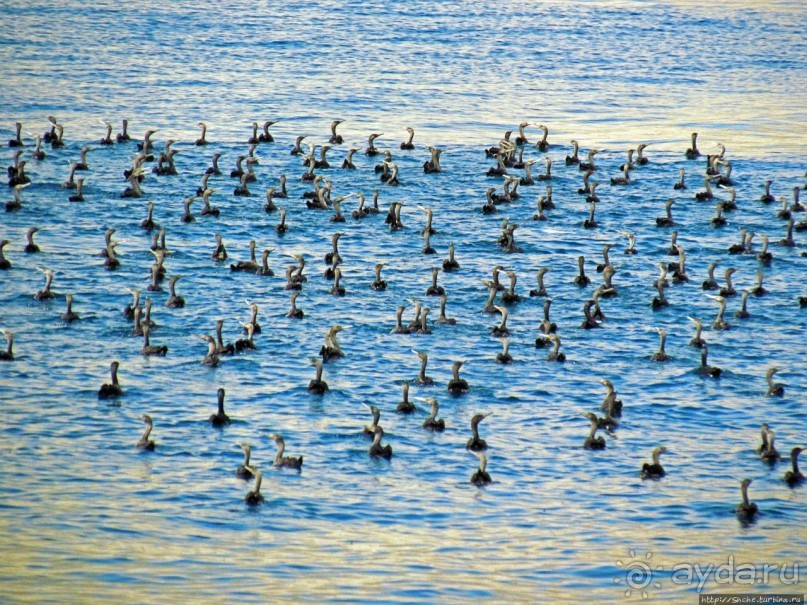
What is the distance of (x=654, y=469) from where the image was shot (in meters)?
33.0

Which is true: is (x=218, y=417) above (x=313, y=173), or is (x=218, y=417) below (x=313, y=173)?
below

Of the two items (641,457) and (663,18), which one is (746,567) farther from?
(663,18)

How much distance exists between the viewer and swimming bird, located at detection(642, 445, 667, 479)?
108ft

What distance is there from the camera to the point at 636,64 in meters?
94.8

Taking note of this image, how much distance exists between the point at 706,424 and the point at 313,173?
27637 mm

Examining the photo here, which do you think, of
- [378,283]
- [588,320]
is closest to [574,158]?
[378,283]

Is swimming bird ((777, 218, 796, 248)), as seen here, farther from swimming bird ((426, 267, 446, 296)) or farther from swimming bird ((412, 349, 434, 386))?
swimming bird ((412, 349, 434, 386))

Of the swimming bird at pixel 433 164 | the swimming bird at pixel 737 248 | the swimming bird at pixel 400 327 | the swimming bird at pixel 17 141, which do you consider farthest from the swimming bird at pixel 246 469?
→ the swimming bird at pixel 17 141

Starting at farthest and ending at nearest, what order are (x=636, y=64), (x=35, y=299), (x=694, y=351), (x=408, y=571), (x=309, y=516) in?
(x=636, y=64) < (x=35, y=299) < (x=694, y=351) < (x=309, y=516) < (x=408, y=571)

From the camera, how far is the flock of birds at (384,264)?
35156 mm

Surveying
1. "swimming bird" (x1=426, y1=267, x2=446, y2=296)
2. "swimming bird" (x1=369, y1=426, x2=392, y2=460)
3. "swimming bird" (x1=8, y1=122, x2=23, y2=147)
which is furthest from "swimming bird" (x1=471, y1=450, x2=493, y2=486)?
"swimming bird" (x1=8, y1=122, x2=23, y2=147)

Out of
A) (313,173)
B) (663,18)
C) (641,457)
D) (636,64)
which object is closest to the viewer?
(641,457)

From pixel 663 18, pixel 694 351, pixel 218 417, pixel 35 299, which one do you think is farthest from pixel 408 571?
pixel 663 18

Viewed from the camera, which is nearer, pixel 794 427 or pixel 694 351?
pixel 794 427
